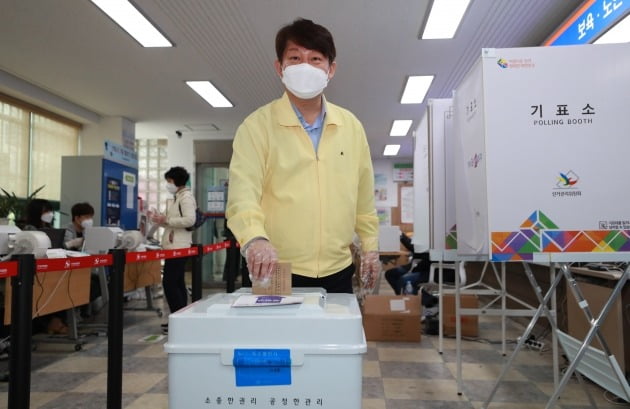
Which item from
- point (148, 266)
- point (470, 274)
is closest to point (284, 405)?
point (148, 266)

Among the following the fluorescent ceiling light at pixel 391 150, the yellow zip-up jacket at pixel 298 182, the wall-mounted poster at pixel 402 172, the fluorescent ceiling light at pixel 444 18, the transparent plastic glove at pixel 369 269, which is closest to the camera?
the yellow zip-up jacket at pixel 298 182

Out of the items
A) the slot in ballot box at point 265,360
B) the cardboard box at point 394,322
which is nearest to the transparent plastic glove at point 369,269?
the slot in ballot box at point 265,360

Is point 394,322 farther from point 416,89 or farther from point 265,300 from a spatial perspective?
point 416,89

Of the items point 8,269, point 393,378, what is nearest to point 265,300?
point 8,269

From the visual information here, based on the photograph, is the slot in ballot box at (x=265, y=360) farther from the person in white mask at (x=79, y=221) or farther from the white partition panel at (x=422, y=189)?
the person in white mask at (x=79, y=221)

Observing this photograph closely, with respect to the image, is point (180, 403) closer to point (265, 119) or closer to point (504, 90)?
point (265, 119)

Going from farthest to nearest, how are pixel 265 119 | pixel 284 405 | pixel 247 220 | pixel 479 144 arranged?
pixel 479 144 < pixel 265 119 < pixel 247 220 < pixel 284 405

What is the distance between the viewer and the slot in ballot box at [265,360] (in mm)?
785

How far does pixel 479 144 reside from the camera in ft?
5.62

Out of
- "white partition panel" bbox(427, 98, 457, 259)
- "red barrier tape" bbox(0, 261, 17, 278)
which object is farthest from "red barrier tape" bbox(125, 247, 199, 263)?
"white partition panel" bbox(427, 98, 457, 259)

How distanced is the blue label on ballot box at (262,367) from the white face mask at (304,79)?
0.74 meters

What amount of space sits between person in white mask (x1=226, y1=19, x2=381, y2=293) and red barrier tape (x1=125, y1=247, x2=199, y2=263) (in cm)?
121

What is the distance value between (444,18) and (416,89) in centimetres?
199

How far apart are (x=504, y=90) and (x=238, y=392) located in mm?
1406
